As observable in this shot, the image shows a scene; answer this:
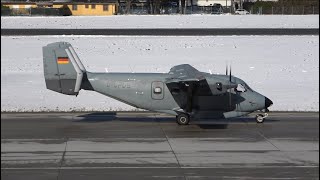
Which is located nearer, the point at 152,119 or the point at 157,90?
the point at 157,90

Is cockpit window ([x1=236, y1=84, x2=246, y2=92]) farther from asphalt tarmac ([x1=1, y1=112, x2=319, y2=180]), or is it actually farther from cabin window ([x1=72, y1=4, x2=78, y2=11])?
cabin window ([x1=72, y1=4, x2=78, y2=11])

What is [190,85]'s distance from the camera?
66.9 ft

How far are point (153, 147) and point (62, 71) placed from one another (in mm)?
4997

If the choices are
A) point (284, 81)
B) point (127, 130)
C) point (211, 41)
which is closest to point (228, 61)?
point (284, 81)

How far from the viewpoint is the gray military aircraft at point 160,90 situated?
67.1 feet

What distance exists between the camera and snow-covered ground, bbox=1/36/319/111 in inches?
952

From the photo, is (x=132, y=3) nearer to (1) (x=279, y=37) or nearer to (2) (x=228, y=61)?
(1) (x=279, y=37)

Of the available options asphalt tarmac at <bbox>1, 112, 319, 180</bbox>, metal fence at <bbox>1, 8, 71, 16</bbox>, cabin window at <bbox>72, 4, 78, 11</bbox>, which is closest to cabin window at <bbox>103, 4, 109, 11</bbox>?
cabin window at <bbox>72, 4, 78, 11</bbox>

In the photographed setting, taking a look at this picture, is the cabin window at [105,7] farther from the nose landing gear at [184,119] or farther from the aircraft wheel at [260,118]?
the aircraft wheel at [260,118]

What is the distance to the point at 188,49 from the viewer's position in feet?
135

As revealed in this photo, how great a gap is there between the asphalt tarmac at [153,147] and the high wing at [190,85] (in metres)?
0.82

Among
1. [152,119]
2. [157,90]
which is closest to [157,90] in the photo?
[157,90]

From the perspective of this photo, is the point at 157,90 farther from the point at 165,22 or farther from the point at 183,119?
the point at 165,22

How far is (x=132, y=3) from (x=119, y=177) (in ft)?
221
